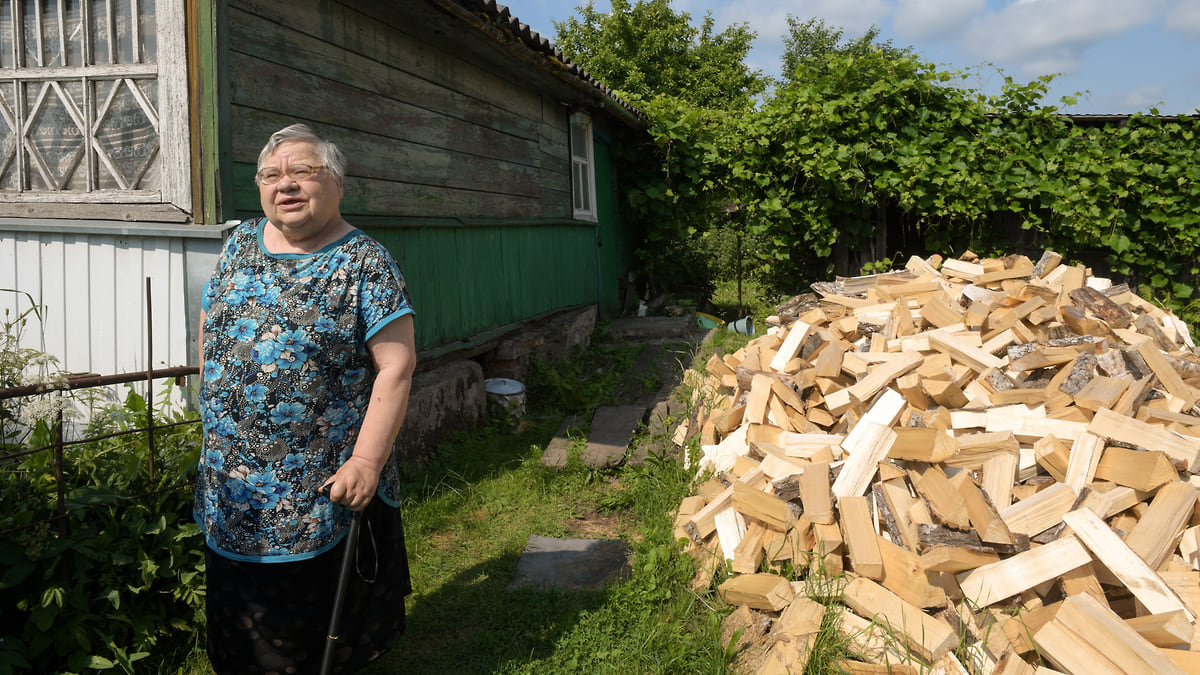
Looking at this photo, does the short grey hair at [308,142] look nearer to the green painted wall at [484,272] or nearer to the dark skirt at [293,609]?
the dark skirt at [293,609]

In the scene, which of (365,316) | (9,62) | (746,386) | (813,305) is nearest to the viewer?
(365,316)

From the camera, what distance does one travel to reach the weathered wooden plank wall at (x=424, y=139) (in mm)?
4258

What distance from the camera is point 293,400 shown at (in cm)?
226

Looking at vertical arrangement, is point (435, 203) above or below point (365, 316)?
above

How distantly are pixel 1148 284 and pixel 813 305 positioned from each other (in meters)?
5.28

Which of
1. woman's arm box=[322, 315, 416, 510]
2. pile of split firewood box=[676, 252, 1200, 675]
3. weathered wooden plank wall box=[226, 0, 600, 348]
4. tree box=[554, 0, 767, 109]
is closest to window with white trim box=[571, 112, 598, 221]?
weathered wooden plank wall box=[226, 0, 600, 348]

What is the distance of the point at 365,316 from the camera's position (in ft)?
7.52

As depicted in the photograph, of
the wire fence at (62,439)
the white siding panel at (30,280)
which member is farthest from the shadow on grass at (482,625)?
the white siding panel at (30,280)

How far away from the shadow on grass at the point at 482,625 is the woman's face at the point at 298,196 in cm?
175

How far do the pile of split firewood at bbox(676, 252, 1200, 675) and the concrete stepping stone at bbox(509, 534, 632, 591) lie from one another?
0.41 metres

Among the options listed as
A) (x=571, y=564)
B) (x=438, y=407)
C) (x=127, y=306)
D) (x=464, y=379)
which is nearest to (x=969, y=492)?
(x=571, y=564)

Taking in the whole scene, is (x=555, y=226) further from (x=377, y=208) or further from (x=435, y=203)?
(x=377, y=208)

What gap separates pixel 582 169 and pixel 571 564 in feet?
22.1

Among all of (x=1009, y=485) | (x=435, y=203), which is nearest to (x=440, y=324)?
(x=435, y=203)
